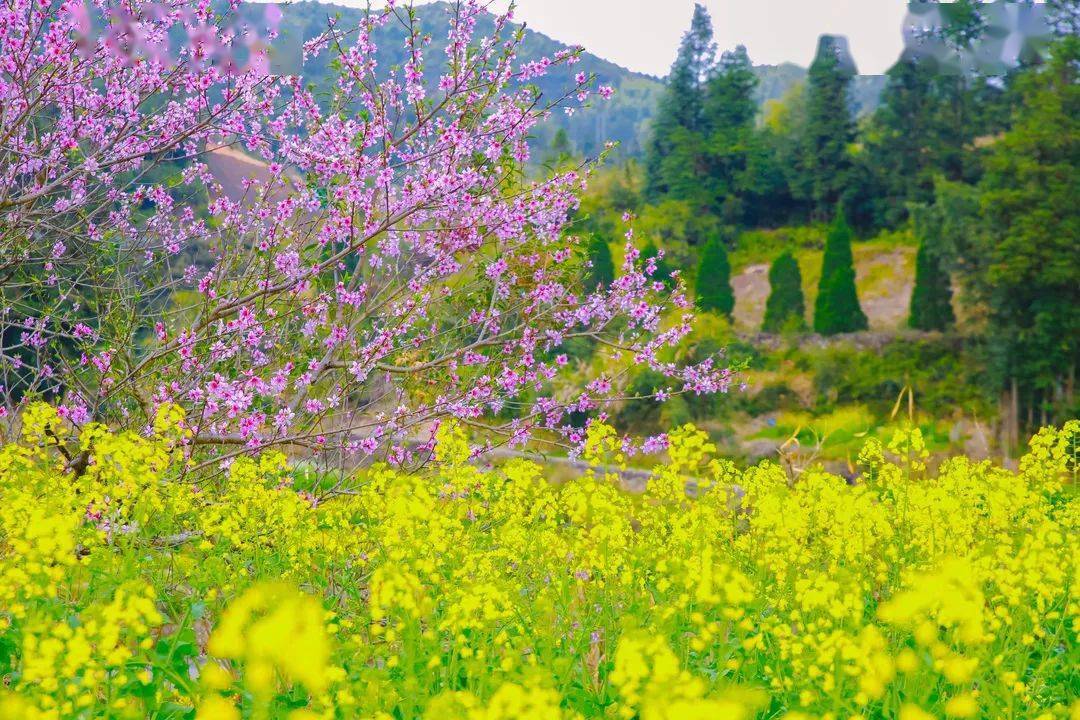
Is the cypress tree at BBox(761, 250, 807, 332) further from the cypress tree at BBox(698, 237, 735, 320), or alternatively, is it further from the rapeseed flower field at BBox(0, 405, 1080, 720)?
the rapeseed flower field at BBox(0, 405, 1080, 720)

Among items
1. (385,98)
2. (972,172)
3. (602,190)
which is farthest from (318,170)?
(602,190)

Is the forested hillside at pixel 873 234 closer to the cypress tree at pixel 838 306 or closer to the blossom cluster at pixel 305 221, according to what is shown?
the cypress tree at pixel 838 306

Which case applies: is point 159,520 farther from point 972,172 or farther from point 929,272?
point 972,172

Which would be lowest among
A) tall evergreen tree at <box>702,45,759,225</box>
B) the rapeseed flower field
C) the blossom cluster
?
the rapeseed flower field

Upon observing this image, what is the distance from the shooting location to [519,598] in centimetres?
466

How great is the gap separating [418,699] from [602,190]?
49989 millimetres

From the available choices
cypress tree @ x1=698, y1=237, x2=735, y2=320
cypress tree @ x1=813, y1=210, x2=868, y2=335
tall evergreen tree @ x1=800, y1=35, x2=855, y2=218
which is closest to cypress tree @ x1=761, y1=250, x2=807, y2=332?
cypress tree @ x1=813, y1=210, x2=868, y2=335

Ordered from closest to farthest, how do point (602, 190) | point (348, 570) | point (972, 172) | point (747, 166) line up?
point (348, 570)
point (972, 172)
point (747, 166)
point (602, 190)

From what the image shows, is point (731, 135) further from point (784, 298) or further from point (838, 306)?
point (838, 306)

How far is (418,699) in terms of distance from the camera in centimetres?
318

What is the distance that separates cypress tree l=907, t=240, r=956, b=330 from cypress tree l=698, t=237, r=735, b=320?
675 centimetres

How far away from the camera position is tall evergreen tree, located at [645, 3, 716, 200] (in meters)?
48.0

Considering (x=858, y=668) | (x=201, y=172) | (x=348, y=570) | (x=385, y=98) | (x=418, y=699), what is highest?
(x=385, y=98)

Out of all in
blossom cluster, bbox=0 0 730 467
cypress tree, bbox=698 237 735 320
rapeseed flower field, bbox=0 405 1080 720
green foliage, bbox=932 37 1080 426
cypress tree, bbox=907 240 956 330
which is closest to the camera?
rapeseed flower field, bbox=0 405 1080 720
